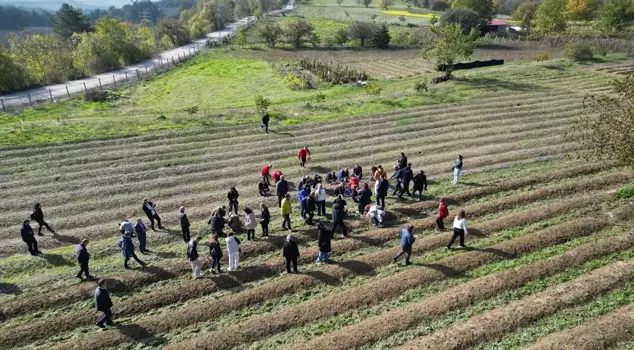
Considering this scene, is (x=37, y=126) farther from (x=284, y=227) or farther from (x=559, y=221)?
(x=559, y=221)

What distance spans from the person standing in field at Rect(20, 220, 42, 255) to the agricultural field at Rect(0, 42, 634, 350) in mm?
482

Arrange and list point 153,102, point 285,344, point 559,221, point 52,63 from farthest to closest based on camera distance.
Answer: point 52,63
point 153,102
point 559,221
point 285,344

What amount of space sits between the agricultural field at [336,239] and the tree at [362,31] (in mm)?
44787

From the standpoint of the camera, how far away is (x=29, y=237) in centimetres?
2038

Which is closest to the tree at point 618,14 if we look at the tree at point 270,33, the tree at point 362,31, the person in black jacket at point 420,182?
the tree at point 362,31

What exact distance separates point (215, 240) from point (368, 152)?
675 inches

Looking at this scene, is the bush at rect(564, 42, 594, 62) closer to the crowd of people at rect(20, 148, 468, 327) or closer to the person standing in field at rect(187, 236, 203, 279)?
the crowd of people at rect(20, 148, 468, 327)

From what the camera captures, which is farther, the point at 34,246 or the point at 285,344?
the point at 34,246

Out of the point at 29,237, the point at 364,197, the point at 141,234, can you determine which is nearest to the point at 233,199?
the point at 141,234

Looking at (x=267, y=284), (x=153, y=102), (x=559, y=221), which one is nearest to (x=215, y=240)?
(x=267, y=284)

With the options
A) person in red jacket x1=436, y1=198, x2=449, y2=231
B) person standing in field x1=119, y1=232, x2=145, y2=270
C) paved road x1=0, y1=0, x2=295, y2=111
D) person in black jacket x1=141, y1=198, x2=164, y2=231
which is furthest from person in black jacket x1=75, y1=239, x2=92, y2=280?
paved road x1=0, y1=0, x2=295, y2=111

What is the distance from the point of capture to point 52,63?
6312 cm

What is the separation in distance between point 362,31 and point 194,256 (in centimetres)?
7302

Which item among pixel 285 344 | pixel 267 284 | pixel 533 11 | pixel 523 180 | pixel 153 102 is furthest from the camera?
pixel 533 11
